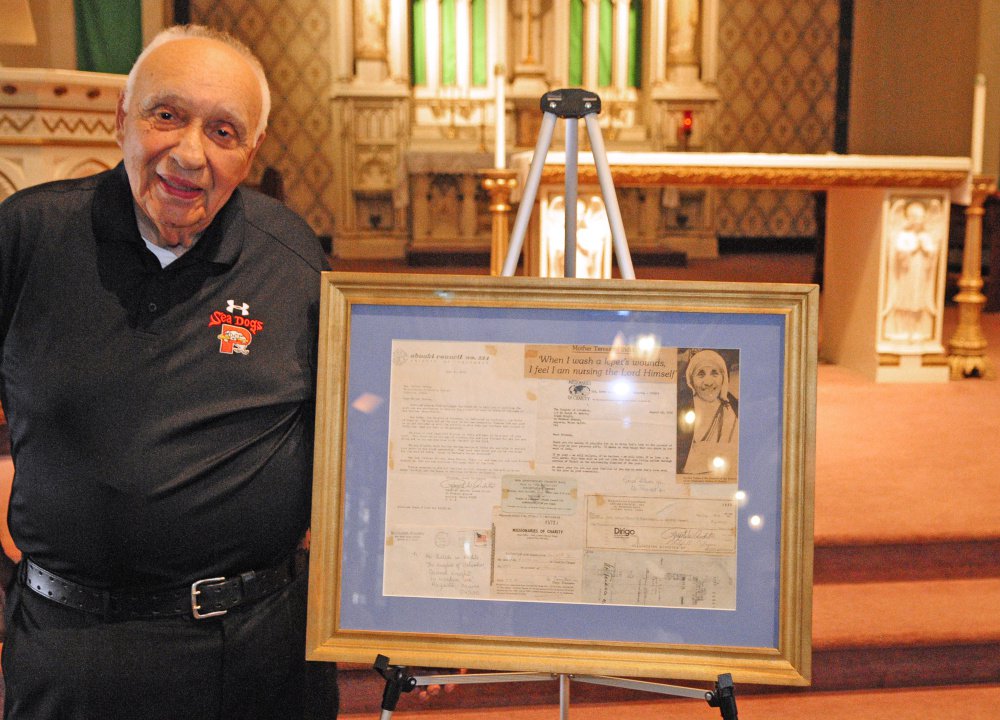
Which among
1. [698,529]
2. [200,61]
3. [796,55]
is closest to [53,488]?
[200,61]

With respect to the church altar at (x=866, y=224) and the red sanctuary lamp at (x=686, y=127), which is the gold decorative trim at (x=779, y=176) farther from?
the red sanctuary lamp at (x=686, y=127)

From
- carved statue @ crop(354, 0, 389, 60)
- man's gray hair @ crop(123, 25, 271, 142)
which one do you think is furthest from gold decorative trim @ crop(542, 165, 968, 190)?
carved statue @ crop(354, 0, 389, 60)

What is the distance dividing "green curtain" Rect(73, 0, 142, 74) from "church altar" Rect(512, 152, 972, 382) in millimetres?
2030

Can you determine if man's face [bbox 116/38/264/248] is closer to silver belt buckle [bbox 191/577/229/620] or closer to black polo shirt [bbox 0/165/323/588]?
black polo shirt [bbox 0/165/323/588]

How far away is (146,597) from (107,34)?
168 inches

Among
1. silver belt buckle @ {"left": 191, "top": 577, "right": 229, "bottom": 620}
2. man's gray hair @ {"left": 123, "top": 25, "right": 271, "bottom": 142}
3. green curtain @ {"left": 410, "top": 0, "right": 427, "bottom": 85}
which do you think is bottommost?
silver belt buckle @ {"left": 191, "top": 577, "right": 229, "bottom": 620}

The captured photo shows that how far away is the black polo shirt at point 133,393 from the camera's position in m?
1.47

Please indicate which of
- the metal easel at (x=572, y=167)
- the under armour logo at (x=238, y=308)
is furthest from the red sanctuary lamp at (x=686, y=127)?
the under armour logo at (x=238, y=308)

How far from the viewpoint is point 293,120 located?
11.3m

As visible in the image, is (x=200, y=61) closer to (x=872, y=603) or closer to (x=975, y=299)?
(x=872, y=603)

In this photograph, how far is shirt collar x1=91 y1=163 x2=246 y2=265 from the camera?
4.97ft

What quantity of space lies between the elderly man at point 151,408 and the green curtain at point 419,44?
32.8ft

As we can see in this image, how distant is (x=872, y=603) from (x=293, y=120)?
9.62 m

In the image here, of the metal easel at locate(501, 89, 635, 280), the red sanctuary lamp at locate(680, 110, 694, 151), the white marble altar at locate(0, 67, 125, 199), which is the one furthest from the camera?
the red sanctuary lamp at locate(680, 110, 694, 151)
